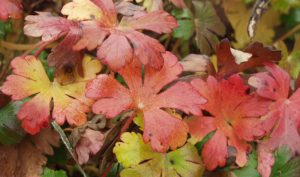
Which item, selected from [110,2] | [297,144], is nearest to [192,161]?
[297,144]

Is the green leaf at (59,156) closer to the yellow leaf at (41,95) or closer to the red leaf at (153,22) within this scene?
the yellow leaf at (41,95)

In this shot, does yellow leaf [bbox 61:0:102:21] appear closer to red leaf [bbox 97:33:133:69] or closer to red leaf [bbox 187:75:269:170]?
red leaf [bbox 97:33:133:69]

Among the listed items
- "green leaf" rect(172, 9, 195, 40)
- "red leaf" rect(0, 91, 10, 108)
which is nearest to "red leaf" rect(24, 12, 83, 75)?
"red leaf" rect(0, 91, 10, 108)

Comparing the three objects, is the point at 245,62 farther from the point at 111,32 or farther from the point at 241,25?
the point at 241,25

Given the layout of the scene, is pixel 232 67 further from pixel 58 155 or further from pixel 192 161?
pixel 58 155

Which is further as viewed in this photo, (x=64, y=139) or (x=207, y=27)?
(x=207, y=27)

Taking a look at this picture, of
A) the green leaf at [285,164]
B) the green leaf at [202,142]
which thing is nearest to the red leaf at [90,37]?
the green leaf at [202,142]

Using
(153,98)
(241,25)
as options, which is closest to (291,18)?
(241,25)
